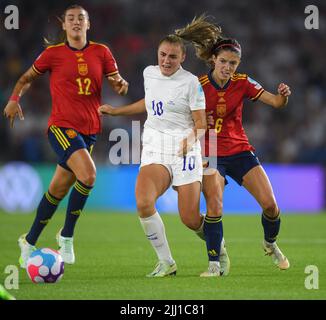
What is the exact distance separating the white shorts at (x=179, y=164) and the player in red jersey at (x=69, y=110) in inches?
34.2

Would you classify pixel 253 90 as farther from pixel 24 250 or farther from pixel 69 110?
pixel 24 250

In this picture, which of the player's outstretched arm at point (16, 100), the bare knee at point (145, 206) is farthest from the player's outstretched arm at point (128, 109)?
the player's outstretched arm at point (16, 100)

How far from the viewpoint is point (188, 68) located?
20.0 m

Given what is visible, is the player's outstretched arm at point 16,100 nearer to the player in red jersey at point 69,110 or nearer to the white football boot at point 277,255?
the player in red jersey at point 69,110

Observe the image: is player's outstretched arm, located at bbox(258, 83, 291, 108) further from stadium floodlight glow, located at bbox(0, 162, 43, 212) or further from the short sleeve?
stadium floodlight glow, located at bbox(0, 162, 43, 212)

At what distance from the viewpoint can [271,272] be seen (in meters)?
8.40

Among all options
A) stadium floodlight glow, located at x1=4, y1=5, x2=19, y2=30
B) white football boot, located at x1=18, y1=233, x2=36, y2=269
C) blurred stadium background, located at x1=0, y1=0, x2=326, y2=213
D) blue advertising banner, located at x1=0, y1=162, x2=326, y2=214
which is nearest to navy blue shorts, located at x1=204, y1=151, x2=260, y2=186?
white football boot, located at x1=18, y1=233, x2=36, y2=269

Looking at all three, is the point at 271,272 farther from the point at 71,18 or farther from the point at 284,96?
the point at 71,18

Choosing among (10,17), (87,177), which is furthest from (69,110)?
(10,17)

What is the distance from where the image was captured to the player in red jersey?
861cm

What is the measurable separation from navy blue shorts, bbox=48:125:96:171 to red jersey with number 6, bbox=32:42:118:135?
0.21 feet

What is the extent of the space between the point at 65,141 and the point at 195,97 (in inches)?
58.6

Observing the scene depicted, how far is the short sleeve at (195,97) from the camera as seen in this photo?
780 centimetres

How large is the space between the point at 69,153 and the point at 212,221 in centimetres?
155
